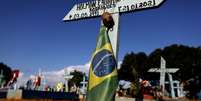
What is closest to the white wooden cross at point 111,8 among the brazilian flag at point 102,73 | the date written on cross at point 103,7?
the date written on cross at point 103,7

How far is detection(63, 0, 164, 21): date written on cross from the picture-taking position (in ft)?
18.6

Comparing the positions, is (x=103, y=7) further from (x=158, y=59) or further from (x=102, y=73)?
(x=158, y=59)

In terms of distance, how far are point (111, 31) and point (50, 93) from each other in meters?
20.8

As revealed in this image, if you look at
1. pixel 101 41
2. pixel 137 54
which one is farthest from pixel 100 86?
pixel 137 54

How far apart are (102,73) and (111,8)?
1.64m

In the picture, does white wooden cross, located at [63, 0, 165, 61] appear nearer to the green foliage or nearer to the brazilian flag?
the brazilian flag

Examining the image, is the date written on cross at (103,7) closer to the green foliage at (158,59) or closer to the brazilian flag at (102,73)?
the brazilian flag at (102,73)

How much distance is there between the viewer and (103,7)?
6152 millimetres

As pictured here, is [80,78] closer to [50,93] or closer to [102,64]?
[50,93]

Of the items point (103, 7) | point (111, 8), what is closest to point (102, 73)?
point (111, 8)

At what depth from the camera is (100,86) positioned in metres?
4.68

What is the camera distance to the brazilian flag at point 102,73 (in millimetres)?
4586

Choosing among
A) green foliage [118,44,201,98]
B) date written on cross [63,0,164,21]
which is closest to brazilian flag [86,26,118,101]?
date written on cross [63,0,164,21]

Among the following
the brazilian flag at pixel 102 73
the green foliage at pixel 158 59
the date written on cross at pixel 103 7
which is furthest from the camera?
the green foliage at pixel 158 59
